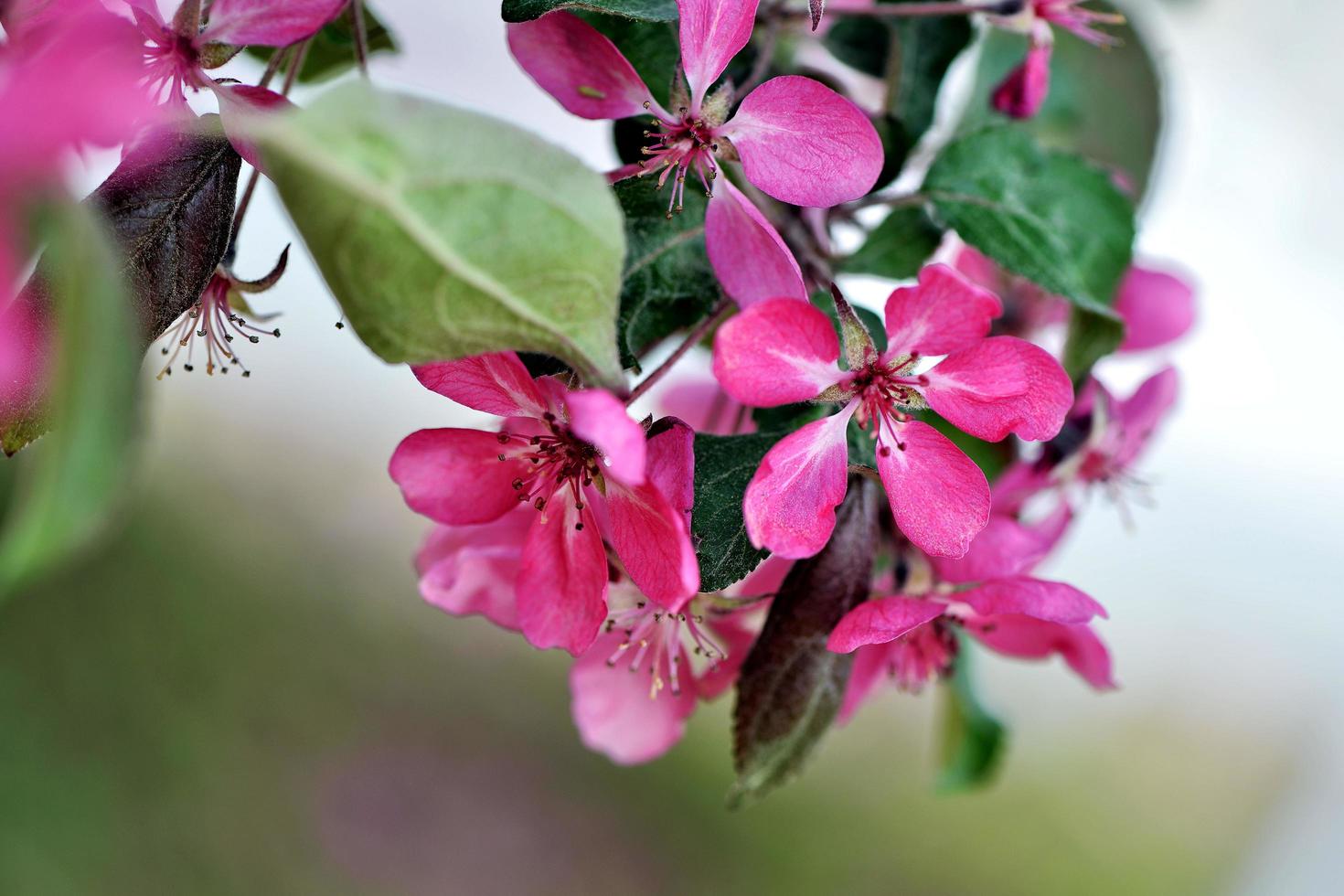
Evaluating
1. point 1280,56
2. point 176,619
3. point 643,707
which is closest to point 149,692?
point 176,619

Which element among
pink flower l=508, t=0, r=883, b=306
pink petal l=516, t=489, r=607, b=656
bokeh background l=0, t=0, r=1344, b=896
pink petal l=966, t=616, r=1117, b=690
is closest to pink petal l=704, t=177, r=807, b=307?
pink flower l=508, t=0, r=883, b=306

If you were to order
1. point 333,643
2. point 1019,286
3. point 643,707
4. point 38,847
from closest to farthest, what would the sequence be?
point 643,707
point 1019,286
point 38,847
point 333,643

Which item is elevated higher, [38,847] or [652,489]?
[652,489]

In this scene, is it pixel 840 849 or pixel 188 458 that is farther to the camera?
pixel 188 458

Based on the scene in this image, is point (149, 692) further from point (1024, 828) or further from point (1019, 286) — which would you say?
point (1019, 286)

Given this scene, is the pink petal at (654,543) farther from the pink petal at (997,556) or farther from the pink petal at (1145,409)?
the pink petal at (1145,409)

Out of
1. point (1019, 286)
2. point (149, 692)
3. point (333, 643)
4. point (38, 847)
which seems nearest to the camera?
point (1019, 286)

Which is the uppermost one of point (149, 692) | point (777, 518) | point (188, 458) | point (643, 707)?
point (777, 518)
